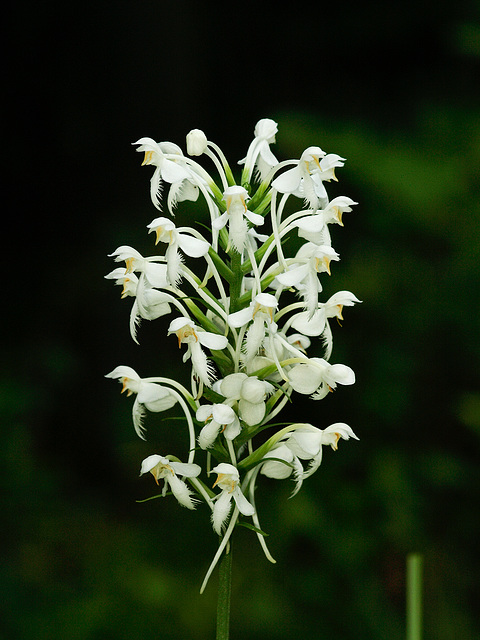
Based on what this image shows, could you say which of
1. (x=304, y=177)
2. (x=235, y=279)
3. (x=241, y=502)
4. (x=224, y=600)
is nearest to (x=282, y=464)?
(x=241, y=502)

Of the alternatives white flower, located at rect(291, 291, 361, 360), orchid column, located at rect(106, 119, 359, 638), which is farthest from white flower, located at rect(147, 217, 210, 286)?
white flower, located at rect(291, 291, 361, 360)

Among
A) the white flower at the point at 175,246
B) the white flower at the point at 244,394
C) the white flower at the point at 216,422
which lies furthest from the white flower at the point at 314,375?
the white flower at the point at 175,246

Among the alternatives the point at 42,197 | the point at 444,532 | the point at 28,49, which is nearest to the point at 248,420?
the point at 444,532

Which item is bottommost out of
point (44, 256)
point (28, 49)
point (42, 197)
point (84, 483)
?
point (84, 483)

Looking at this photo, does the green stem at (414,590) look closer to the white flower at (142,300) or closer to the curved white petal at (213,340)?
the curved white petal at (213,340)

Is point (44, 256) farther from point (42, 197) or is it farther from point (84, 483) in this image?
point (84, 483)

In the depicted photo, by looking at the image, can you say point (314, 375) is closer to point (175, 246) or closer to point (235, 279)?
point (235, 279)

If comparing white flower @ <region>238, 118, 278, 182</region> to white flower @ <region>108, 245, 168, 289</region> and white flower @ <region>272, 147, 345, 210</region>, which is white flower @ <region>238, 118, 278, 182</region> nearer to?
white flower @ <region>272, 147, 345, 210</region>
